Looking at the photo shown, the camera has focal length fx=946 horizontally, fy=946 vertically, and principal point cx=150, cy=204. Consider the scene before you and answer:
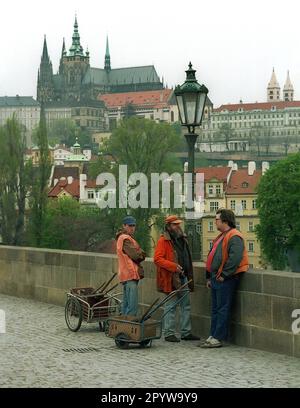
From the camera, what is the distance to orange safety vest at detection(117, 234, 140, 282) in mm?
9398

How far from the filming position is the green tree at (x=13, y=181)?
5969cm

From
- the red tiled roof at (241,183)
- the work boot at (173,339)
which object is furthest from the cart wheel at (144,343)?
the red tiled roof at (241,183)

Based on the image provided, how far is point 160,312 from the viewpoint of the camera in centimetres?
1037

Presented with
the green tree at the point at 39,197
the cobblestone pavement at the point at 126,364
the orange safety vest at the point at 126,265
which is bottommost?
the cobblestone pavement at the point at 126,364

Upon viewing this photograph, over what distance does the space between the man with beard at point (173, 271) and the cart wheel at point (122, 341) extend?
1.94 ft

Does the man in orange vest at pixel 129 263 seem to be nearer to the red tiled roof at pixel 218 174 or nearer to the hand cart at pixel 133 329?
the hand cart at pixel 133 329

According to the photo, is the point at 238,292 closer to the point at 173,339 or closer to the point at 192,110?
the point at 173,339

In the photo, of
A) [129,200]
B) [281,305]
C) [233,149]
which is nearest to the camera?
[281,305]

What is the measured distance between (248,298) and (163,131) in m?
58.2

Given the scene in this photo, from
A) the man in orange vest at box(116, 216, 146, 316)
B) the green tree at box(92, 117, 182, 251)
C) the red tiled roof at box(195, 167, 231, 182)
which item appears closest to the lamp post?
the man in orange vest at box(116, 216, 146, 316)

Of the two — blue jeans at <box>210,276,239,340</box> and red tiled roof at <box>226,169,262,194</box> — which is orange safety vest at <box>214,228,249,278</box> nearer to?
blue jeans at <box>210,276,239,340</box>

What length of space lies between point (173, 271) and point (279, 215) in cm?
4614

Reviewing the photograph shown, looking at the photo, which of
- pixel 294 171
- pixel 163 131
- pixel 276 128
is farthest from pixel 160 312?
pixel 276 128
